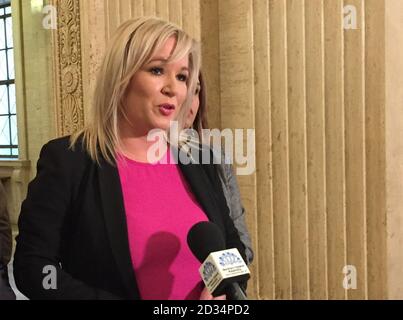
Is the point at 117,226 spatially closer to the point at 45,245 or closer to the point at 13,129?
the point at 45,245

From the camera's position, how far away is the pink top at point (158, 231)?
4.19 feet

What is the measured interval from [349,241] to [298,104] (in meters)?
0.73

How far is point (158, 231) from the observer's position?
1.29 meters

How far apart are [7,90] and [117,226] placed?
7.98m

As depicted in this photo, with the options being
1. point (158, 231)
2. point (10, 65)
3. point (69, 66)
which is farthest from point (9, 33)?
point (158, 231)

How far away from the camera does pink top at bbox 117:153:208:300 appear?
1.28m

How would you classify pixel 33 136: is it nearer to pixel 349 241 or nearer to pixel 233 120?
pixel 233 120

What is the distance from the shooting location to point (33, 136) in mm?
7426

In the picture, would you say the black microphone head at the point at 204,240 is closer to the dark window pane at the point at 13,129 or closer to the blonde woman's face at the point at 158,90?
the blonde woman's face at the point at 158,90

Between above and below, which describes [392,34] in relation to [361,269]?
above

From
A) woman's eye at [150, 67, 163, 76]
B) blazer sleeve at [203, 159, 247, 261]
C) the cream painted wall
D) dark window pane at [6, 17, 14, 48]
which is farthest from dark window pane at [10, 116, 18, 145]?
woman's eye at [150, 67, 163, 76]

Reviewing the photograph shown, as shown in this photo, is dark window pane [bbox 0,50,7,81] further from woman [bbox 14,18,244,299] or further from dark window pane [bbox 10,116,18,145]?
woman [bbox 14,18,244,299]

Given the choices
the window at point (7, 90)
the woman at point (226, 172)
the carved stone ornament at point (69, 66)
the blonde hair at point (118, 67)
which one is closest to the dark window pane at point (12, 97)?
the window at point (7, 90)
